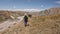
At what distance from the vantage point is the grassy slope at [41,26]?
3.74 meters

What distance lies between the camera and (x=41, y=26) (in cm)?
394

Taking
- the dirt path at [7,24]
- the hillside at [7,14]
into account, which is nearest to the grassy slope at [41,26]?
the dirt path at [7,24]

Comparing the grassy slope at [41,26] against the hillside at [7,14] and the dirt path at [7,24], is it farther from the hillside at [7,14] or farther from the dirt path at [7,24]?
the hillside at [7,14]

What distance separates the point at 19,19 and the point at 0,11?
2.17 feet

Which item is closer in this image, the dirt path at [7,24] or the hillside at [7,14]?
the hillside at [7,14]

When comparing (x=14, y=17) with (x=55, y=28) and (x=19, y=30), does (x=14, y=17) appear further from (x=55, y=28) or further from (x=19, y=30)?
(x=55, y=28)

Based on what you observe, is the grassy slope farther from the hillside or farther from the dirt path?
the hillside

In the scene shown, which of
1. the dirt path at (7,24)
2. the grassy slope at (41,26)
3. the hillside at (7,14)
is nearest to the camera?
the grassy slope at (41,26)

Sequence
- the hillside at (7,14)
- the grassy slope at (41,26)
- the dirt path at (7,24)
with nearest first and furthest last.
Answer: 1. the grassy slope at (41,26)
2. the hillside at (7,14)
3. the dirt path at (7,24)

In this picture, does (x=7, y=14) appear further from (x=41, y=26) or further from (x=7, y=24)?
(x=41, y=26)

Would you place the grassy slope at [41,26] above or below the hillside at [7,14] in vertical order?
below

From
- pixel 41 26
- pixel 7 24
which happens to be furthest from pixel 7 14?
pixel 41 26

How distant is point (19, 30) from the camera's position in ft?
14.1

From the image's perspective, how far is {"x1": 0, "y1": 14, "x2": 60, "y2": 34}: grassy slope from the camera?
3.74 meters
